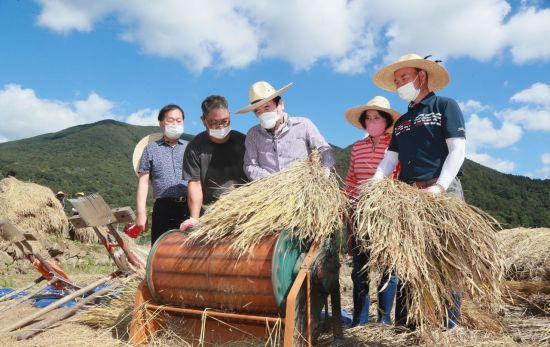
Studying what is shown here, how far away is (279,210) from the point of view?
324cm

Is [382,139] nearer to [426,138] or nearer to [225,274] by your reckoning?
[426,138]

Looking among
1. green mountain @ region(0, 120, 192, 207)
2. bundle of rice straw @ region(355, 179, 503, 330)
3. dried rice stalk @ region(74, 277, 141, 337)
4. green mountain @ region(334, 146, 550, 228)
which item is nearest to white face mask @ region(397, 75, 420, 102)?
bundle of rice straw @ region(355, 179, 503, 330)

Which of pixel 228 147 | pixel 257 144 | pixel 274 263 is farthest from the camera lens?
pixel 228 147

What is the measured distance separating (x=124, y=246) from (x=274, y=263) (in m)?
3.04

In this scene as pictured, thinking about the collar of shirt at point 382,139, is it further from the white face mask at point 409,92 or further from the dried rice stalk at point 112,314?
the dried rice stalk at point 112,314

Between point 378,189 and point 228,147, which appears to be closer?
point 378,189

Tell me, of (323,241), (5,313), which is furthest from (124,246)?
(323,241)

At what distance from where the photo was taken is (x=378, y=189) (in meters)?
3.04

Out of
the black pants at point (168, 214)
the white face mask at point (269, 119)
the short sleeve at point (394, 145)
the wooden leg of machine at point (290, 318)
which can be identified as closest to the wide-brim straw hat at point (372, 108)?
the short sleeve at point (394, 145)

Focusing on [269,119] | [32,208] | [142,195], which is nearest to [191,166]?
[269,119]

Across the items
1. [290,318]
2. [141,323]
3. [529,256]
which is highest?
[290,318]

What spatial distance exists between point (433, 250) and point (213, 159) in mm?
2309

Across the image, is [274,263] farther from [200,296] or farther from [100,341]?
[100,341]

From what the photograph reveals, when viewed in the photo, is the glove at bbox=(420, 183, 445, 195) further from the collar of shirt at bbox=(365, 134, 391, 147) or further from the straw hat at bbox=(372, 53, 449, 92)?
the collar of shirt at bbox=(365, 134, 391, 147)
